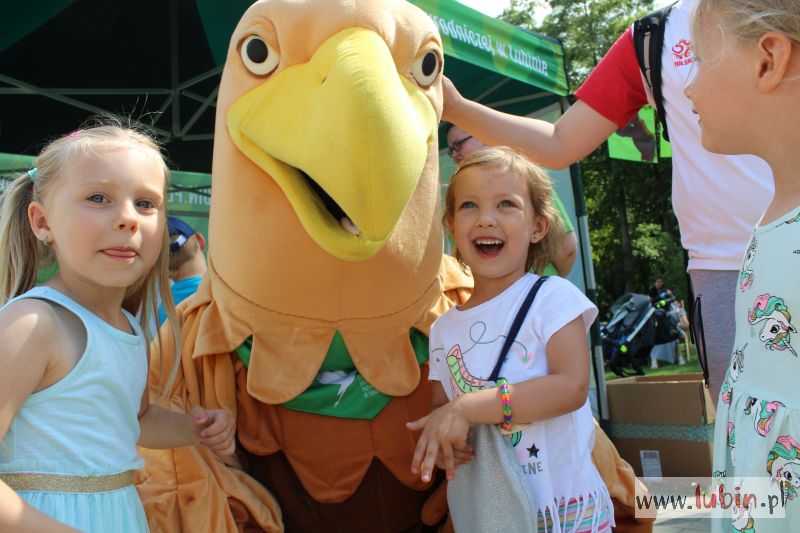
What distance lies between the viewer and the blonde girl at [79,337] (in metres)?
1.09

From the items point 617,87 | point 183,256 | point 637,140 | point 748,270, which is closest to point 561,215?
point 617,87

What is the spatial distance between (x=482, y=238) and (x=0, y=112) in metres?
4.67

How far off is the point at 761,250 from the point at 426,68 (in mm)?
805

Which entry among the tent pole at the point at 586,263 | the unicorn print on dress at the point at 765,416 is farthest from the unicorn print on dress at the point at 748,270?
the tent pole at the point at 586,263

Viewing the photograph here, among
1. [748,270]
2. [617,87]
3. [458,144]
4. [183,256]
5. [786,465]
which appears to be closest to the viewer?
[786,465]

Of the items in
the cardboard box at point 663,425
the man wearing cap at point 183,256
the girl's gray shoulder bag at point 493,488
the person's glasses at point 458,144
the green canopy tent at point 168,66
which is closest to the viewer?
the girl's gray shoulder bag at point 493,488

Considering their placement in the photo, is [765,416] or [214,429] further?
[214,429]

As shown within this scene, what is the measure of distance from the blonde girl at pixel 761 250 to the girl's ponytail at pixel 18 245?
46.6 inches

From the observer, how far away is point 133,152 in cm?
130

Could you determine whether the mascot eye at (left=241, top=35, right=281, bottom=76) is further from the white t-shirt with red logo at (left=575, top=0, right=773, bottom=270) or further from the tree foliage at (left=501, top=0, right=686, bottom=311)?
the tree foliage at (left=501, top=0, right=686, bottom=311)

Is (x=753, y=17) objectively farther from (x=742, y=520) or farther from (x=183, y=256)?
(x=183, y=256)

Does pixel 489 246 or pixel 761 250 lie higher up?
pixel 489 246

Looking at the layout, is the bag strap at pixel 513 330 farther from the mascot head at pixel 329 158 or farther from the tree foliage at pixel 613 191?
the tree foliage at pixel 613 191

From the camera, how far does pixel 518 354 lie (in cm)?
147
